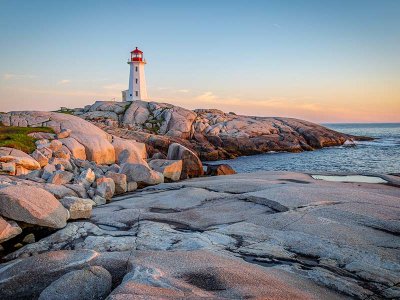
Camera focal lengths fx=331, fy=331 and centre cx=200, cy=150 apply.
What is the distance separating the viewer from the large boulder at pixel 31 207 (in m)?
8.28

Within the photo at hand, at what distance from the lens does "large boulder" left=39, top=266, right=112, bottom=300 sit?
4960mm

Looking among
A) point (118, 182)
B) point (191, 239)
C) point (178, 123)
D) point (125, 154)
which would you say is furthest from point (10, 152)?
point (178, 123)

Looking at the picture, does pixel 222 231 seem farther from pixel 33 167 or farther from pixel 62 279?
pixel 33 167

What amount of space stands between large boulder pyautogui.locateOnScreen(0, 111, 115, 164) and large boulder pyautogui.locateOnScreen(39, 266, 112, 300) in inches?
729

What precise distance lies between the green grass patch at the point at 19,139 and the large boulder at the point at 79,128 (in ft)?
8.21

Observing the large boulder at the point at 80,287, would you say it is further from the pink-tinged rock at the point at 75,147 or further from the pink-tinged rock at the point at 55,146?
the pink-tinged rock at the point at 75,147

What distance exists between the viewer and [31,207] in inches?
333

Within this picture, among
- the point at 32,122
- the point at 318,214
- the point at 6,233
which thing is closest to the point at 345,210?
the point at 318,214

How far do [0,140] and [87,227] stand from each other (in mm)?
15177

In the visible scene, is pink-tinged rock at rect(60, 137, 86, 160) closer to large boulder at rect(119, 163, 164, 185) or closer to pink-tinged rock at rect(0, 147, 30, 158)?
pink-tinged rock at rect(0, 147, 30, 158)

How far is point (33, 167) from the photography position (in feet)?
55.5

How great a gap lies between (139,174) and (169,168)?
10.7 feet

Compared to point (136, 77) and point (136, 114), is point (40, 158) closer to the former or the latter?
point (136, 114)

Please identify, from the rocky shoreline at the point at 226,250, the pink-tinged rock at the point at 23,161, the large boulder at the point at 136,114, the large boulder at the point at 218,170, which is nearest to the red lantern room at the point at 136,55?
the large boulder at the point at 136,114
